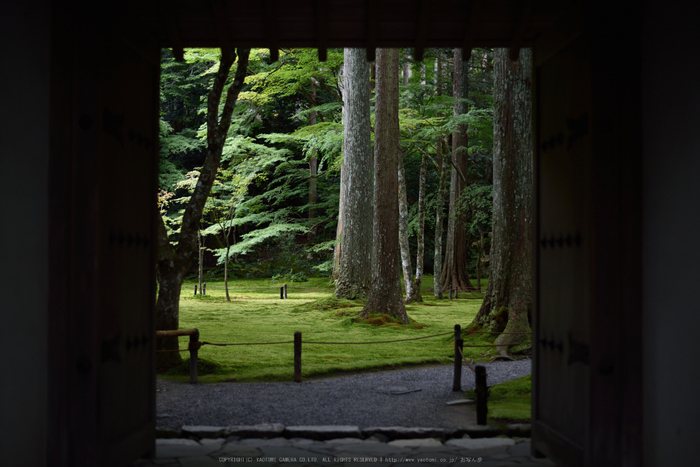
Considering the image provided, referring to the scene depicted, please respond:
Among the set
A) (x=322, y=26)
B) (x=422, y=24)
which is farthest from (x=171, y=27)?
(x=422, y=24)

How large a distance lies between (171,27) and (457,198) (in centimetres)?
1654

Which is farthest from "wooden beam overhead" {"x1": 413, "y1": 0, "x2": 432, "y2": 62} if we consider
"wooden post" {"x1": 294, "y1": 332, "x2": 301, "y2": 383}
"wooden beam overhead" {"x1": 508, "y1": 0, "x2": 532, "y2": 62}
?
"wooden post" {"x1": 294, "y1": 332, "x2": 301, "y2": 383}

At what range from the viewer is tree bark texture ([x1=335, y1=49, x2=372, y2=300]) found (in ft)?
48.6

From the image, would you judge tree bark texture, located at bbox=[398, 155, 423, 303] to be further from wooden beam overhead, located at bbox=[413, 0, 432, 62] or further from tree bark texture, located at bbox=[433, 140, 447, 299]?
wooden beam overhead, located at bbox=[413, 0, 432, 62]

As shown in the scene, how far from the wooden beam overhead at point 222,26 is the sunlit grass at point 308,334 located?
4601 mm
